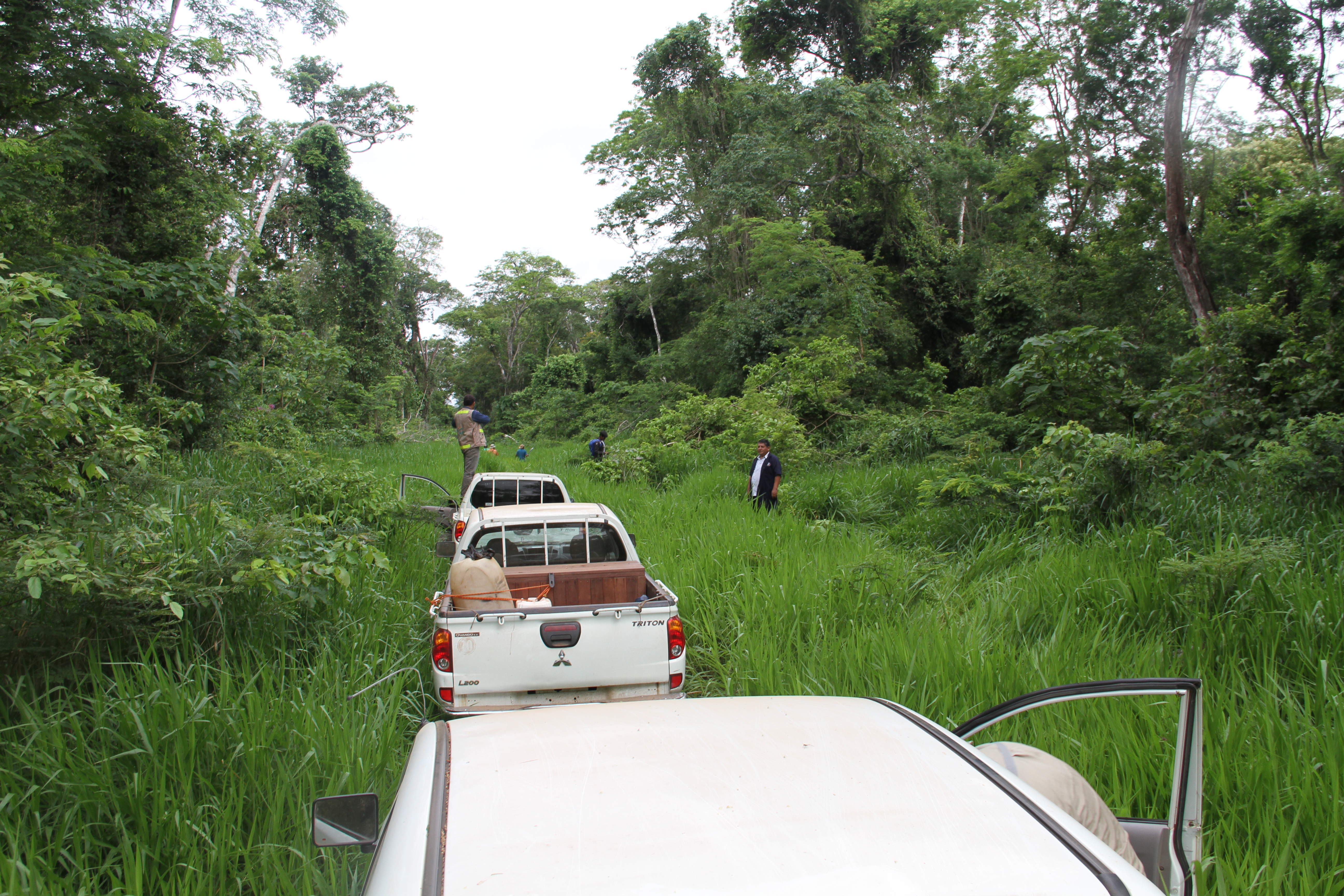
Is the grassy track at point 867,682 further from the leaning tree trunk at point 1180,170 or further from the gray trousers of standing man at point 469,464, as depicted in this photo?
the leaning tree trunk at point 1180,170

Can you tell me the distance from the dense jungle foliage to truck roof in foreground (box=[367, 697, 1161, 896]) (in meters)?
1.77

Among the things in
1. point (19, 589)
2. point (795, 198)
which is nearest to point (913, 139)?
point (795, 198)

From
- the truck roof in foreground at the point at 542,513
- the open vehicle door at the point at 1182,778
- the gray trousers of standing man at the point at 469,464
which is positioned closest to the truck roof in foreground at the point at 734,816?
the open vehicle door at the point at 1182,778

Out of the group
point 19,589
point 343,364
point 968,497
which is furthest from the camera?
point 343,364

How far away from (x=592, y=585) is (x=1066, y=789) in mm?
3990

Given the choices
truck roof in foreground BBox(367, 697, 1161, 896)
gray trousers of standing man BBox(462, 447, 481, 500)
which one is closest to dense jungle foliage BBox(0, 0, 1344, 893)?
truck roof in foreground BBox(367, 697, 1161, 896)

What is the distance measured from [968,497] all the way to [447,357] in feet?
204

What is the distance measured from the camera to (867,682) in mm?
4719

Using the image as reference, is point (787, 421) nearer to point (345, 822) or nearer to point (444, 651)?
point (444, 651)

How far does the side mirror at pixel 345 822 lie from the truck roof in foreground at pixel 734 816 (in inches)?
10.5

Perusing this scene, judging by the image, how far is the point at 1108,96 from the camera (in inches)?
781

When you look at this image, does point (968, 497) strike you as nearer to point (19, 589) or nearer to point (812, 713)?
point (812, 713)

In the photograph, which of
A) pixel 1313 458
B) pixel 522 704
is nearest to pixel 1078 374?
pixel 1313 458

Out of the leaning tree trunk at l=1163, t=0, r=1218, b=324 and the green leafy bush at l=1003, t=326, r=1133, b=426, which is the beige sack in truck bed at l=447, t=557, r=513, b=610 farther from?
the leaning tree trunk at l=1163, t=0, r=1218, b=324
